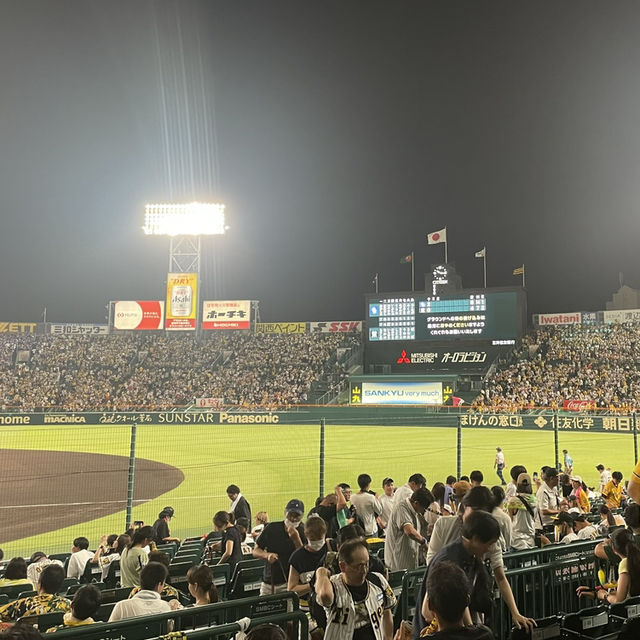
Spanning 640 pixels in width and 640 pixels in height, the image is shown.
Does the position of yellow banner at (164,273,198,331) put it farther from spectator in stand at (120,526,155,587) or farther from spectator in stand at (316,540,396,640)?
spectator in stand at (316,540,396,640)

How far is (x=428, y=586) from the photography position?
300 centimetres

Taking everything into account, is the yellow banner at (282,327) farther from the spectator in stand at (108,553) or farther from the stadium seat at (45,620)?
the stadium seat at (45,620)

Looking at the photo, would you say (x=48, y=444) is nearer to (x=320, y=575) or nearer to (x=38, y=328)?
(x=320, y=575)

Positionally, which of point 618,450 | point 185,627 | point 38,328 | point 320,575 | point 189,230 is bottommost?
point 618,450

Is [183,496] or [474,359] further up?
[474,359]

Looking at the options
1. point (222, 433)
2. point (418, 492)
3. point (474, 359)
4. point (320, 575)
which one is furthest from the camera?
point (474, 359)

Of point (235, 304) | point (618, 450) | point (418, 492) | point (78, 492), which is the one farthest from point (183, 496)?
point (235, 304)

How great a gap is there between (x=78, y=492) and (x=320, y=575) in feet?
52.4

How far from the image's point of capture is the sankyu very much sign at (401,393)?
40812 mm

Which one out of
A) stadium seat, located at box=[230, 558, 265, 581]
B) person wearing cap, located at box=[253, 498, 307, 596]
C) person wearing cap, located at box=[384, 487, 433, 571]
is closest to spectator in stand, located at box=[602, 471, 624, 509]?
person wearing cap, located at box=[384, 487, 433, 571]

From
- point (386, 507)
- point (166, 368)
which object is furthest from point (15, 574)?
point (166, 368)

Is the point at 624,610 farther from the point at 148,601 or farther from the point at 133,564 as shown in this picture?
the point at 133,564

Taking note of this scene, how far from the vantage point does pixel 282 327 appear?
62.8 metres

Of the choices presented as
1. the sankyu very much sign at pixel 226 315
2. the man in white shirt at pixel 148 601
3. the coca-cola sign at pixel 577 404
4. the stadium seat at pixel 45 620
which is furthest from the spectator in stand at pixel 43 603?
the sankyu very much sign at pixel 226 315
